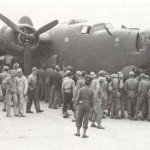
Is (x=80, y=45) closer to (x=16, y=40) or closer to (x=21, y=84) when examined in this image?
(x=16, y=40)

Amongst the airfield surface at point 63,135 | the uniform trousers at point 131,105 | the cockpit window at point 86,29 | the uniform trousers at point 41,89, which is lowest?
the airfield surface at point 63,135

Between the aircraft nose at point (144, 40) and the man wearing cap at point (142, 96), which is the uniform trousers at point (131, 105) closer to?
the man wearing cap at point (142, 96)

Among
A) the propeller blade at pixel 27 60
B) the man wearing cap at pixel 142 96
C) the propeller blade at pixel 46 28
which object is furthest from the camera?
the propeller blade at pixel 46 28

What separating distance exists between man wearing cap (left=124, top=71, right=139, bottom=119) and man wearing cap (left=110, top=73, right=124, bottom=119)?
0.26m

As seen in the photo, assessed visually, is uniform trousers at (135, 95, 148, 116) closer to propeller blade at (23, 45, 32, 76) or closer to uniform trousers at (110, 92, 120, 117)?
uniform trousers at (110, 92, 120, 117)

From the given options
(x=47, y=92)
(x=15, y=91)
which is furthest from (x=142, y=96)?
(x=47, y=92)

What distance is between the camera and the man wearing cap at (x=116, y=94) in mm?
15445

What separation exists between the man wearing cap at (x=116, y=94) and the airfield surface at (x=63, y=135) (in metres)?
0.48

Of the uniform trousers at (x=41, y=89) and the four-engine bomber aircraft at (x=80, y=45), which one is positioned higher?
the four-engine bomber aircraft at (x=80, y=45)

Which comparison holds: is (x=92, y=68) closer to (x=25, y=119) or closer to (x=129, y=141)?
(x=25, y=119)

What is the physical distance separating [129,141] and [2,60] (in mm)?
12806

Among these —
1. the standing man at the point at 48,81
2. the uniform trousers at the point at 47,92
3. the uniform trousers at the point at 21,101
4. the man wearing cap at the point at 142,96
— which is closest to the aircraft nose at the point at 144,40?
the man wearing cap at the point at 142,96

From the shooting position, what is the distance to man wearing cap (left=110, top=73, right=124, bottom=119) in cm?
1545

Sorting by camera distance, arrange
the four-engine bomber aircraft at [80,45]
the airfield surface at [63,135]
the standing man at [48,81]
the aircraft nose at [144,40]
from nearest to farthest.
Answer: the airfield surface at [63,135] < the aircraft nose at [144,40] < the four-engine bomber aircraft at [80,45] < the standing man at [48,81]
